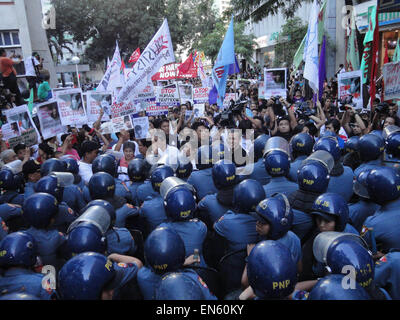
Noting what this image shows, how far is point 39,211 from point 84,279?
4.91 feet

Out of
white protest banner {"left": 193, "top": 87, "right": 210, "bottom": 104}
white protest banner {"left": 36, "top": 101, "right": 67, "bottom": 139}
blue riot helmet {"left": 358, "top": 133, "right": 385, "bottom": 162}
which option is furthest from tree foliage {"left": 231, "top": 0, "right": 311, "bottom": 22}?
blue riot helmet {"left": 358, "top": 133, "right": 385, "bottom": 162}

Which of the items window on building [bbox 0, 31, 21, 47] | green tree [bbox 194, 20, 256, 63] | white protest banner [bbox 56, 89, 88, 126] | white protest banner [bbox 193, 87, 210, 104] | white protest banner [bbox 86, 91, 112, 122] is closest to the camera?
white protest banner [bbox 56, 89, 88, 126]

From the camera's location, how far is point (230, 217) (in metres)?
3.24

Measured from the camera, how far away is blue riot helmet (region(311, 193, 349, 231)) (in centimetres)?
277

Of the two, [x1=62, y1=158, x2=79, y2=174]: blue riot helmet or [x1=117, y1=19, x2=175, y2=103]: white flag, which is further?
[x1=117, y1=19, x2=175, y2=103]: white flag

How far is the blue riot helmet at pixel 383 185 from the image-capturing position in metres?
3.03

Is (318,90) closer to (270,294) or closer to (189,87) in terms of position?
(189,87)

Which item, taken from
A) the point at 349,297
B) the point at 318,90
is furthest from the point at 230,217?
the point at 318,90

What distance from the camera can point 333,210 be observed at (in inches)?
109

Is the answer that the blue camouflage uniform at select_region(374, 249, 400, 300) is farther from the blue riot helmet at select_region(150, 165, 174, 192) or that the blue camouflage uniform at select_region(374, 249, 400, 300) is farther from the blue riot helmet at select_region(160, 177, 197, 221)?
the blue riot helmet at select_region(150, 165, 174, 192)

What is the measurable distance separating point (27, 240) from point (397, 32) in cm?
1853

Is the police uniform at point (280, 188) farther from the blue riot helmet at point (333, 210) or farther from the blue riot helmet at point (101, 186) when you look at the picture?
the blue riot helmet at point (101, 186)

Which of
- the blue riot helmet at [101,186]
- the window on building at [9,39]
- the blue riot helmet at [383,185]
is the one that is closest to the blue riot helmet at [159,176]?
the blue riot helmet at [101,186]

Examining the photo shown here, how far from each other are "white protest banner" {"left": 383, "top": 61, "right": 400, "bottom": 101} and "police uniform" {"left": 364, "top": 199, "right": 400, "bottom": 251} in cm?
402
